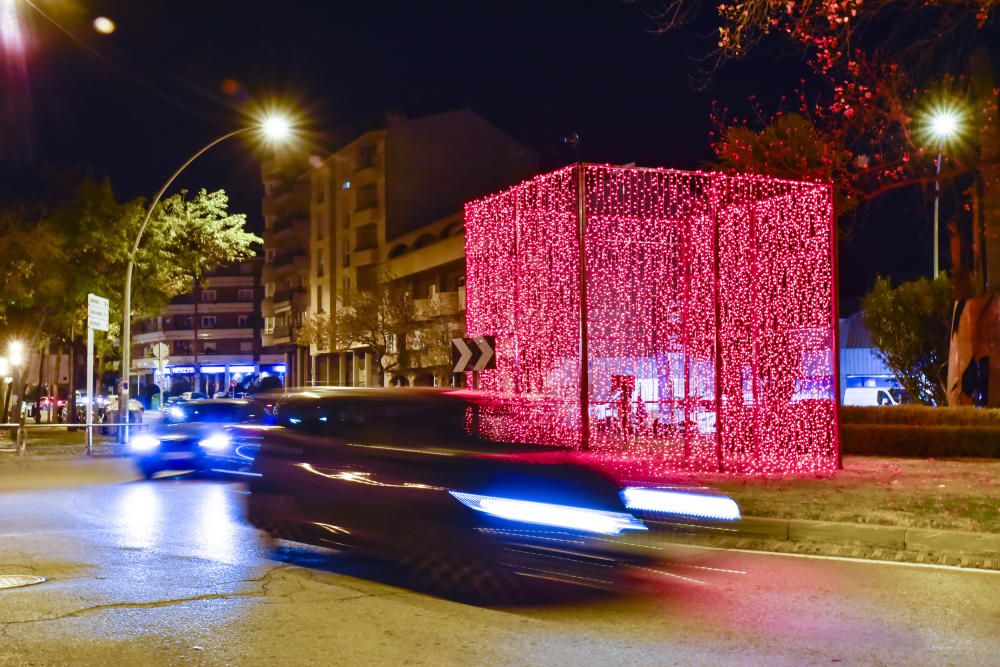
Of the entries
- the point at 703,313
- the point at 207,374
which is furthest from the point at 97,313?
the point at 207,374

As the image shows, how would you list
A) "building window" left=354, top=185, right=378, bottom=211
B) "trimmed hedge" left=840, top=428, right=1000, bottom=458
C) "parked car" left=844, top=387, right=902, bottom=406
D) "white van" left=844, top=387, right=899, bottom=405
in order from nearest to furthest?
"trimmed hedge" left=840, top=428, right=1000, bottom=458
"parked car" left=844, top=387, right=902, bottom=406
"white van" left=844, top=387, right=899, bottom=405
"building window" left=354, top=185, right=378, bottom=211

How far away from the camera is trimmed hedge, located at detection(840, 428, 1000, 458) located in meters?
21.5

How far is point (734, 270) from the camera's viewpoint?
1870 cm

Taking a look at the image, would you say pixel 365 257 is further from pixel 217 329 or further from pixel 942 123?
pixel 217 329

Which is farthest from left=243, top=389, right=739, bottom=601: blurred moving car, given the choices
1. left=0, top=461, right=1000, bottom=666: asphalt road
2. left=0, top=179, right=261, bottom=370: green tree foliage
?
left=0, top=179, right=261, bottom=370: green tree foliage

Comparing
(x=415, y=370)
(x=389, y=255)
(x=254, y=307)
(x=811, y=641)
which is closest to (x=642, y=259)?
(x=811, y=641)

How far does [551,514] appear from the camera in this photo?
26.3ft

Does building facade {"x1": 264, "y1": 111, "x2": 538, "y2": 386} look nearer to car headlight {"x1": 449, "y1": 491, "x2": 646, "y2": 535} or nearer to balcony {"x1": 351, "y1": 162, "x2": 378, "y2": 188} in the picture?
balcony {"x1": 351, "y1": 162, "x2": 378, "y2": 188}

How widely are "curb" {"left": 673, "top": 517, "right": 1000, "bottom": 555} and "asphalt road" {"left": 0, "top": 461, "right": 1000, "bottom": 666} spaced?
0.96 meters

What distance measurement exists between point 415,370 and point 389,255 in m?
10.9

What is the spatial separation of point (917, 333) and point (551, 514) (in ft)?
111

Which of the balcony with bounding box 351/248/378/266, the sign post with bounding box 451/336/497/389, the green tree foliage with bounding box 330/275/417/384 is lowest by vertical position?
the sign post with bounding box 451/336/497/389

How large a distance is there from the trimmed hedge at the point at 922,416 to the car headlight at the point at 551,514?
52.2ft

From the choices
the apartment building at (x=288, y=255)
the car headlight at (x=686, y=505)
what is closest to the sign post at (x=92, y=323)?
the car headlight at (x=686, y=505)
